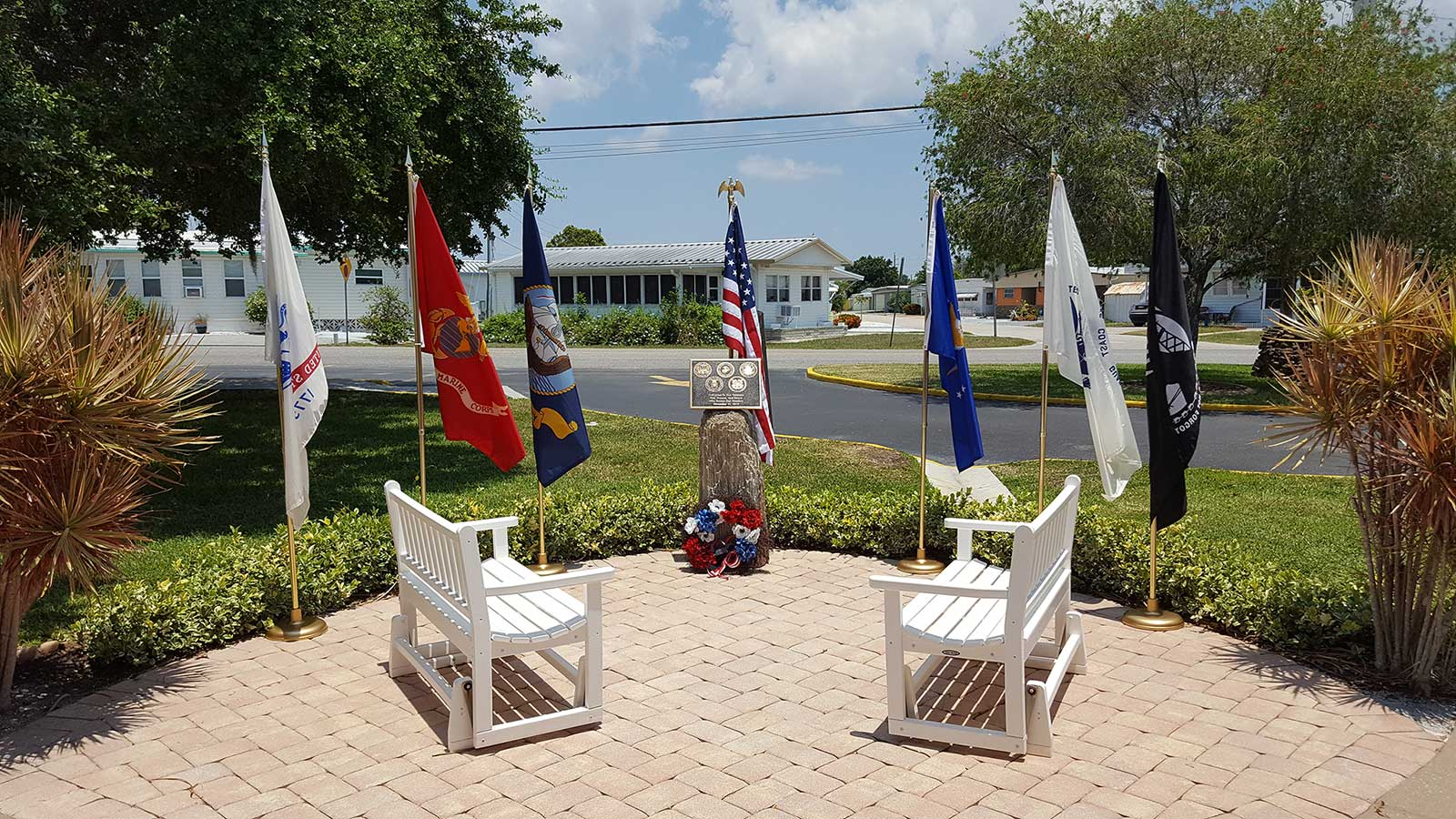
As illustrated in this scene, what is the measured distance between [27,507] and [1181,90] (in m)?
18.7

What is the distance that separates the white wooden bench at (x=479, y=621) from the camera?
4.64 m

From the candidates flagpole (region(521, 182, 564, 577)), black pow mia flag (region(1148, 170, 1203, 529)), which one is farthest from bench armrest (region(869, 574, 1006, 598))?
flagpole (region(521, 182, 564, 577))

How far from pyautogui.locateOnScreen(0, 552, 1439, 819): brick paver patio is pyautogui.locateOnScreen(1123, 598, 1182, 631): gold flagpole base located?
160mm

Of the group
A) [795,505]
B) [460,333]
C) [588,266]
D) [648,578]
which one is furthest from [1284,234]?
[588,266]

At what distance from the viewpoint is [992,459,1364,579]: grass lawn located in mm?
7844

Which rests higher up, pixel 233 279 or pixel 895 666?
pixel 233 279

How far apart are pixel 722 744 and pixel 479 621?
4.17 ft

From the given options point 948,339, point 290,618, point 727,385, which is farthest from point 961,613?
point 290,618

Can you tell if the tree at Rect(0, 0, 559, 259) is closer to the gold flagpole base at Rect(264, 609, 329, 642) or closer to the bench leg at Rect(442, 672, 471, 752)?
the gold flagpole base at Rect(264, 609, 329, 642)

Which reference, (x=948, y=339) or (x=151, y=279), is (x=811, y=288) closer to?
(x=151, y=279)

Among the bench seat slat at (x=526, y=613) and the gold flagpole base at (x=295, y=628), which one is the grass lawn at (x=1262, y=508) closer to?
the bench seat slat at (x=526, y=613)

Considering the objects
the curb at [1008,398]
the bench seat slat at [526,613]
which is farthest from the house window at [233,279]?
the bench seat slat at [526,613]

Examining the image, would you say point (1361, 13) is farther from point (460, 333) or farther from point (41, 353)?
point (41, 353)

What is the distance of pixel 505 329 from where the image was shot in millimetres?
37906
